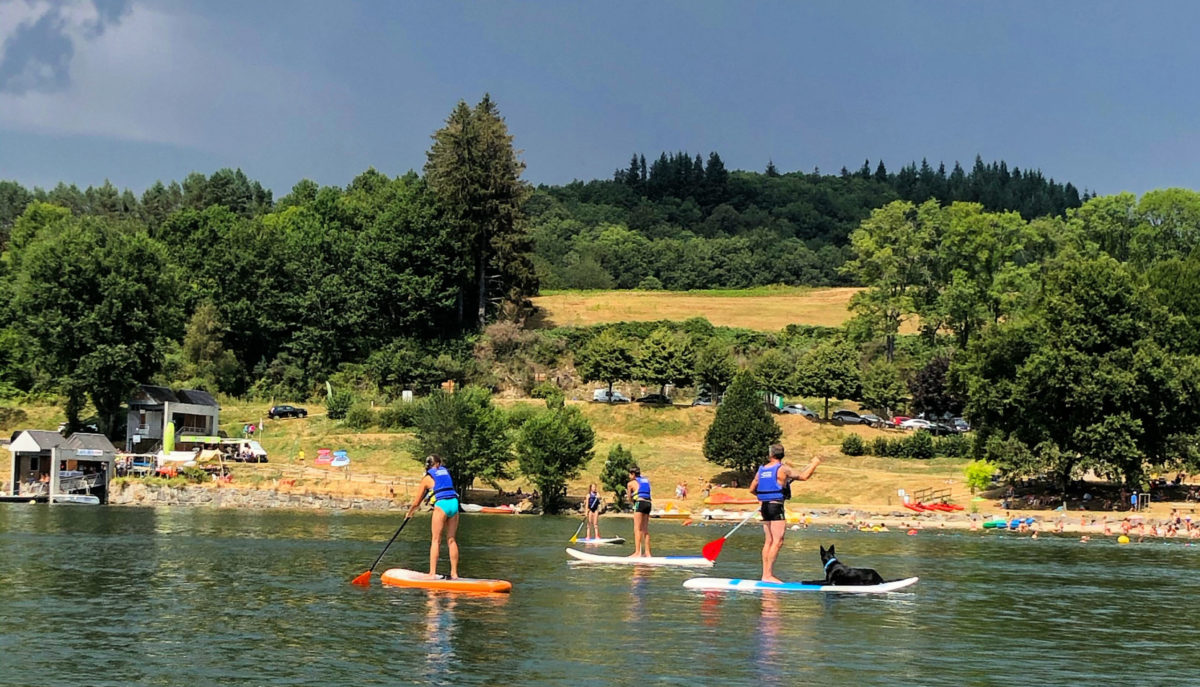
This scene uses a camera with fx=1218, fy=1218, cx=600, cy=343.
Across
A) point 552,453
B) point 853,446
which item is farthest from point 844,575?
point 853,446

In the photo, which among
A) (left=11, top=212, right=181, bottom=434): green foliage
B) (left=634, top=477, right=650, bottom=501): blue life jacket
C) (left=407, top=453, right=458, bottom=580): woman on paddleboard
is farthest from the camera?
(left=11, top=212, right=181, bottom=434): green foliage

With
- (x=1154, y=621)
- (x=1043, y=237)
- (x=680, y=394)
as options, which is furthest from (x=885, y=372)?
(x=1154, y=621)

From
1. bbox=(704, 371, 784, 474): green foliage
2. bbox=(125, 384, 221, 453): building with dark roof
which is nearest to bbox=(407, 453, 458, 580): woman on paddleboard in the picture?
bbox=(704, 371, 784, 474): green foliage

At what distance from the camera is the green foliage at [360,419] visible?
86.7 metres

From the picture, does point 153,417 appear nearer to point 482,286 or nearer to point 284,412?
point 284,412

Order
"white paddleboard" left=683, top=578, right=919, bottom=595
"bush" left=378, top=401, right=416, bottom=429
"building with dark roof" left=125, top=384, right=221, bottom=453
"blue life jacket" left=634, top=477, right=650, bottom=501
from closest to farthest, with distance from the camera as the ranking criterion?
"white paddleboard" left=683, top=578, right=919, bottom=595 → "blue life jacket" left=634, top=477, right=650, bottom=501 → "building with dark roof" left=125, top=384, right=221, bottom=453 → "bush" left=378, top=401, right=416, bottom=429

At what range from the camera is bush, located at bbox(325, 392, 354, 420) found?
89250 millimetres

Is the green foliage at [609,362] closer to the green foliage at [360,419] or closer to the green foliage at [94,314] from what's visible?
the green foliage at [360,419]

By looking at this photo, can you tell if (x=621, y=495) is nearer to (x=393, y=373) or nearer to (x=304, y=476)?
(x=304, y=476)

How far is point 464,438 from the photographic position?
2680 inches

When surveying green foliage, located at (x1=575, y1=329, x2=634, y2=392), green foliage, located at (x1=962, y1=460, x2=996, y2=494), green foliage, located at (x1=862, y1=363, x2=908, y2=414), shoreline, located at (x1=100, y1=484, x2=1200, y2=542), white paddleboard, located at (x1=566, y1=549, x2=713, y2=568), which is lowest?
shoreline, located at (x1=100, y1=484, x2=1200, y2=542)

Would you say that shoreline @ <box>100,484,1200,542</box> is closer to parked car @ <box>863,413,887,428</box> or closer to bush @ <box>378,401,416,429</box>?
bush @ <box>378,401,416,429</box>

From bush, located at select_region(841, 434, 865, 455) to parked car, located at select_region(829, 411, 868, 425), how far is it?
6885mm

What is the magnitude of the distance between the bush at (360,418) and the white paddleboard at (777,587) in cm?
6266
